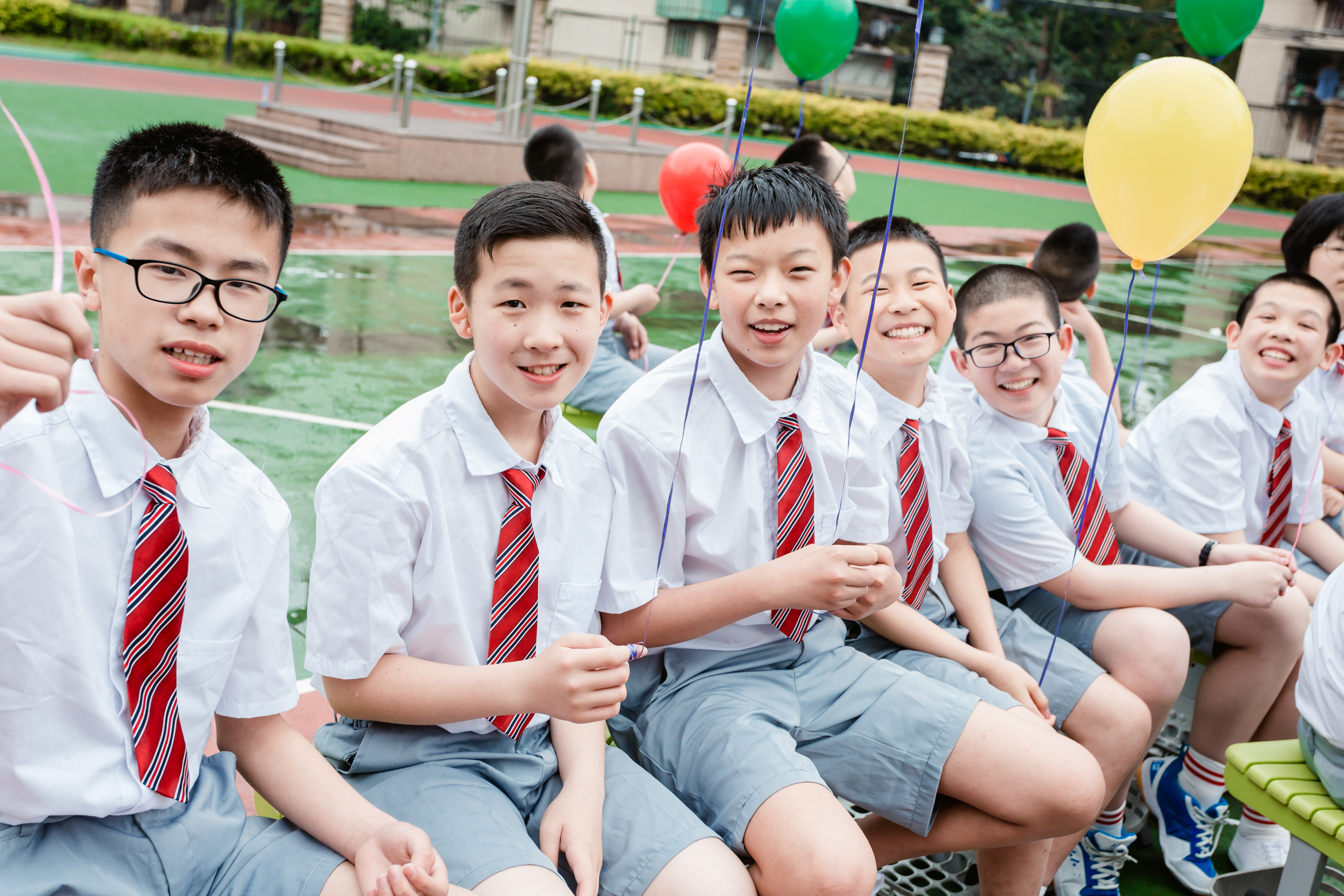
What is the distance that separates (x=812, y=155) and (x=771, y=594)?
2.69 m

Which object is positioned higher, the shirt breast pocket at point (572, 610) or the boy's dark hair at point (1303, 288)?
the boy's dark hair at point (1303, 288)

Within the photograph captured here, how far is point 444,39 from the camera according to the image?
3209 cm

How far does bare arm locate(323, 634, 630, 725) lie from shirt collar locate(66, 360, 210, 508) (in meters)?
0.41

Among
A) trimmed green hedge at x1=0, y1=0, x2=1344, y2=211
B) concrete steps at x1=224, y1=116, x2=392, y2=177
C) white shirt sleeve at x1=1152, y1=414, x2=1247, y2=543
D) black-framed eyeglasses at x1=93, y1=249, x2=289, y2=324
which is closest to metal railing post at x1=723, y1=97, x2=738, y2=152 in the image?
trimmed green hedge at x1=0, y1=0, x2=1344, y2=211

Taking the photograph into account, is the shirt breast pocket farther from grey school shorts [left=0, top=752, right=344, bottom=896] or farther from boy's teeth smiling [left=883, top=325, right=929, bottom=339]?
boy's teeth smiling [left=883, top=325, right=929, bottom=339]

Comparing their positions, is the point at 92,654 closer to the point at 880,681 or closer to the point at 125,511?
the point at 125,511

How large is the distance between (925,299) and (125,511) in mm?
1694

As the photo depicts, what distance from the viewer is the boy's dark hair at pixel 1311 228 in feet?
12.0

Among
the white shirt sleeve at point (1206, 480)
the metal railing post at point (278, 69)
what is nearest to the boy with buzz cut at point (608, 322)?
the white shirt sleeve at point (1206, 480)

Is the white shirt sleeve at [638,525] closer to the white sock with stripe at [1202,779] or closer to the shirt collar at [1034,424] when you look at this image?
the shirt collar at [1034,424]

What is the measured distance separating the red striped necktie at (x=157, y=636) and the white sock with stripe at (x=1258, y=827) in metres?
2.38

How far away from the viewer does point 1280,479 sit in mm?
3111

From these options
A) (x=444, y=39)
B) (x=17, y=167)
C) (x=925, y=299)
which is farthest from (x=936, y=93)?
(x=925, y=299)

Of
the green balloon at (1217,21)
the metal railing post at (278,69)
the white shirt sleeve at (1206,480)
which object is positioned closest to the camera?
the white shirt sleeve at (1206,480)
